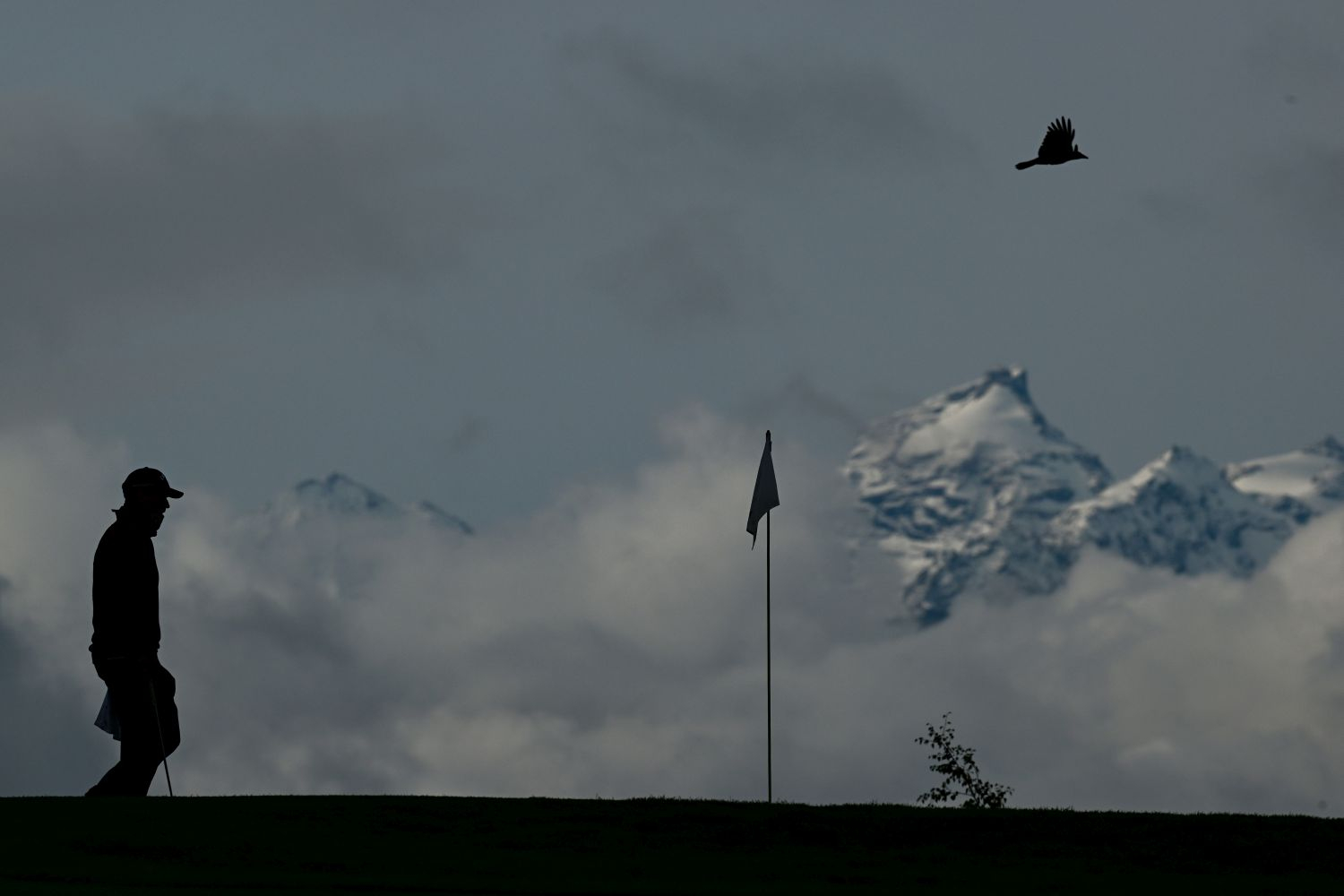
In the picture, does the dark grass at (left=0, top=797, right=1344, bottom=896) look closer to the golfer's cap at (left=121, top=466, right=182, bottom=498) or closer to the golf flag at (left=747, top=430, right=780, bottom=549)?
the golfer's cap at (left=121, top=466, right=182, bottom=498)

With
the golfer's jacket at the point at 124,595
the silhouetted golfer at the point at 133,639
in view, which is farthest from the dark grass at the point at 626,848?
the golfer's jacket at the point at 124,595

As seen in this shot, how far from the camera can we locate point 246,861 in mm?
21109

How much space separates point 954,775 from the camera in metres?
42.2

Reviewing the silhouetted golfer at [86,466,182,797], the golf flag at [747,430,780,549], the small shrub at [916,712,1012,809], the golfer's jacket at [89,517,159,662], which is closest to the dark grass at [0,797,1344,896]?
the silhouetted golfer at [86,466,182,797]

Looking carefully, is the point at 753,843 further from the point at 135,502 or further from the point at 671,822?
the point at 135,502

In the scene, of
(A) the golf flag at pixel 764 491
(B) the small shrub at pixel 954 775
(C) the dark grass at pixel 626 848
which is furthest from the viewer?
(B) the small shrub at pixel 954 775

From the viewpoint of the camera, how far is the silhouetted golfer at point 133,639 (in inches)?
953

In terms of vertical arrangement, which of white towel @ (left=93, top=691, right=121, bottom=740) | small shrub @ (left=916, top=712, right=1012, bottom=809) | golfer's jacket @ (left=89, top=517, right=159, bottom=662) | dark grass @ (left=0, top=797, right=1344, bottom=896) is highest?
→ small shrub @ (left=916, top=712, right=1012, bottom=809)

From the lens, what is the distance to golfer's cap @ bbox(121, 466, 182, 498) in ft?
79.9

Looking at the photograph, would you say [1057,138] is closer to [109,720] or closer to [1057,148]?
[1057,148]

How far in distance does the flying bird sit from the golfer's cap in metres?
9.94

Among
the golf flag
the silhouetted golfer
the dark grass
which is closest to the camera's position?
the dark grass

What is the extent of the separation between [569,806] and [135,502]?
539 cm

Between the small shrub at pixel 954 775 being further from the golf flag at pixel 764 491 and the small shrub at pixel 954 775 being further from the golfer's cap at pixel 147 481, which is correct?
the golfer's cap at pixel 147 481
